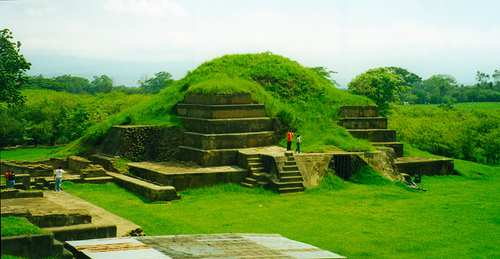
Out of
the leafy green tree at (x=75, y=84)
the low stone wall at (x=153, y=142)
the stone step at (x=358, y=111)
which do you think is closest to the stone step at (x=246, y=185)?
the low stone wall at (x=153, y=142)

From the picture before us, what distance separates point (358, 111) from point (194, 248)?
1519 cm

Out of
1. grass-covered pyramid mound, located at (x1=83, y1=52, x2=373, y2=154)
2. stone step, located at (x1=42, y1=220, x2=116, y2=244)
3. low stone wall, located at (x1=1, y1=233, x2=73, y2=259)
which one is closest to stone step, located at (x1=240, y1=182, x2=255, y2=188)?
grass-covered pyramid mound, located at (x1=83, y1=52, x2=373, y2=154)

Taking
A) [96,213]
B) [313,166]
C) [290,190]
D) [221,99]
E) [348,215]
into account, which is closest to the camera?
[96,213]

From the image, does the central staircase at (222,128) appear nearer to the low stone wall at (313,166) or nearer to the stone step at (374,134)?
the low stone wall at (313,166)

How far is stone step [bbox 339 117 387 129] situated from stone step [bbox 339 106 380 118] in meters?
0.28

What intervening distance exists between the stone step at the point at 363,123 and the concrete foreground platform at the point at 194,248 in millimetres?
12765

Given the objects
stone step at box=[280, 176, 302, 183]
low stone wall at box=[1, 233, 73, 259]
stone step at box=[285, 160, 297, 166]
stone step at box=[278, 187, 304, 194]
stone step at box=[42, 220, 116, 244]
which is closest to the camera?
low stone wall at box=[1, 233, 73, 259]

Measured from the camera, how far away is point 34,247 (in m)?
7.71

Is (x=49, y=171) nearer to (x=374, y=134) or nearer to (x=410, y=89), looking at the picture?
(x=374, y=134)

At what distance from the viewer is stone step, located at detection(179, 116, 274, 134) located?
18844mm

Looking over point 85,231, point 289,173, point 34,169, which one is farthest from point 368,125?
point 85,231

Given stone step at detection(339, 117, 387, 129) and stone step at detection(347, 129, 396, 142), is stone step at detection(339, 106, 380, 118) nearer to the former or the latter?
stone step at detection(339, 117, 387, 129)

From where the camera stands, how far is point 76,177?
1753 cm

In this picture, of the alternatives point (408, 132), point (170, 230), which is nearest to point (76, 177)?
point (170, 230)
